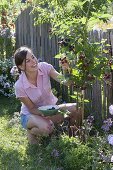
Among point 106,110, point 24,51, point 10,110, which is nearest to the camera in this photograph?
point 24,51

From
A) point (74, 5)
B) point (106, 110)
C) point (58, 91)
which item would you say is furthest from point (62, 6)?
point (58, 91)

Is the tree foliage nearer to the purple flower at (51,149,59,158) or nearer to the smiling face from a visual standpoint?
the smiling face

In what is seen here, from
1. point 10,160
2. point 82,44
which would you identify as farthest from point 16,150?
point 82,44

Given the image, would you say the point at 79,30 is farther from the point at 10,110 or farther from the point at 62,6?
the point at 10,110

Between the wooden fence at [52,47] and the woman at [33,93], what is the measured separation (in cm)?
59

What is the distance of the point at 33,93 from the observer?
5.45 m

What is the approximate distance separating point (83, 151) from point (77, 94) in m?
0.75

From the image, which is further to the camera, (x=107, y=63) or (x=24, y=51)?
(x=24, y=51)

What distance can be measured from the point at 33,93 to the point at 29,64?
1.30 ft

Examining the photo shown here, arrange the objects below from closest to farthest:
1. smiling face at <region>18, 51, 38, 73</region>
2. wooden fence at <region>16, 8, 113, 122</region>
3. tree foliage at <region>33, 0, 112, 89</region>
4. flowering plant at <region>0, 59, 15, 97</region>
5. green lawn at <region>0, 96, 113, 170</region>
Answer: green lawn at <region>0, 96, 113, 170</region> < tree foliage at <region>33, 0, 112, 89</region> < smiling face at <region>18, 51, 38, 73</region> < wooden fence at <region>16, 8, 113, 122</region> < flowering plant at <region>0, 59, 15, 97</region>

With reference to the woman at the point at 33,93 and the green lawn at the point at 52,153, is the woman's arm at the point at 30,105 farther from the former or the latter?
the green lawn at the point at 52,153

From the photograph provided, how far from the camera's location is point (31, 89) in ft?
17.9

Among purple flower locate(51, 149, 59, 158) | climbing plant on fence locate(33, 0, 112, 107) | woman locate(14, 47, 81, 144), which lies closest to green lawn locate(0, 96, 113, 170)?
purple flower locate(51, 149, 59, 158)

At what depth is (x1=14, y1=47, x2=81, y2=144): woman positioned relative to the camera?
5246 millimetres
